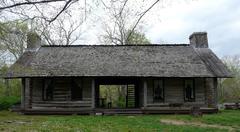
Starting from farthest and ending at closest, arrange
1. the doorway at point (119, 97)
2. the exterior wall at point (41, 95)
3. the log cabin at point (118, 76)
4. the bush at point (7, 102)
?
1. the doorway at point (119, 97)
2. the bush at point (7, 102)
3. the exterior wall at point (41, 95)
4. the log cabin at point (118, 76)

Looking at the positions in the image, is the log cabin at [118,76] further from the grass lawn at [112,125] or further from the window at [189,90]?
the grass lawn at [112,125]

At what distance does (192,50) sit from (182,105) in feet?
17.6

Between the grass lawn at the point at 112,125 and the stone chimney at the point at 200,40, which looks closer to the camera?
the grass lawn at the point at 112,125

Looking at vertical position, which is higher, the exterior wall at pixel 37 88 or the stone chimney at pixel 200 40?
the stone chimney at pixel 200 40

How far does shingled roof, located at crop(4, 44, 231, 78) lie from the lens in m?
29.6

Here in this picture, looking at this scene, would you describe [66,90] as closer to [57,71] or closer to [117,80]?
[57,71]

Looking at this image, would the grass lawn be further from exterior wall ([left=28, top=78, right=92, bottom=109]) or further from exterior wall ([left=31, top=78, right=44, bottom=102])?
exterior wall ([left=31, top=78, right=44, bottom=102])

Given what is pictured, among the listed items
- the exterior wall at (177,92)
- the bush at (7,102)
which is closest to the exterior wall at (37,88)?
the bush at (7,102)

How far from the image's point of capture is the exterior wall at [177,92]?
3066cm

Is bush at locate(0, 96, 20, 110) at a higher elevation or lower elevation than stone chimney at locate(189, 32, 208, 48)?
lower

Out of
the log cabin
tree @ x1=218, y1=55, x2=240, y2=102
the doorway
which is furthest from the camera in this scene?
tree @ x1=218, y1=55, x2=240, y2=102

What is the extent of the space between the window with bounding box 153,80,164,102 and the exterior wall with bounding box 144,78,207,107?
0.94ft

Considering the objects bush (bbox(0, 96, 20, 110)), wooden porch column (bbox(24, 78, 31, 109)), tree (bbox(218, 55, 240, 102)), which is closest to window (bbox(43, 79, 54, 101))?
wooden porch column (bbox(24, 78, 31, 109))

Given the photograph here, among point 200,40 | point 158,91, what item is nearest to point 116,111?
point 158,91
